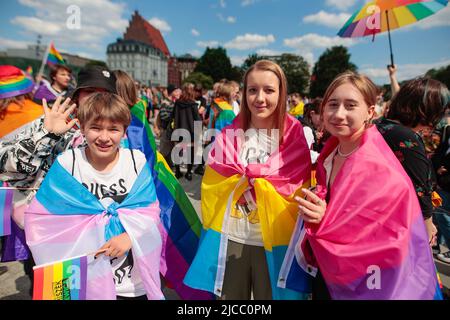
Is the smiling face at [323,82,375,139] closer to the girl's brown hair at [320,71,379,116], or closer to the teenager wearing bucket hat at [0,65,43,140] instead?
the girl's brown hair at [320,71,379,116]

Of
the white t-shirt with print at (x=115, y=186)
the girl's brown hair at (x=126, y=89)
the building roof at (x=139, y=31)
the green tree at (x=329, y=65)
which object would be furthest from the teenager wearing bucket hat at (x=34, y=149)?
the building roof at (x=139, y=31)

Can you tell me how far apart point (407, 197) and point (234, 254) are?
3.65ft

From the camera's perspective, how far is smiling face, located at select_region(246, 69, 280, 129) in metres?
1.88

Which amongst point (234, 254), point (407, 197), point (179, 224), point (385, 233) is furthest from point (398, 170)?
point (179, 224)

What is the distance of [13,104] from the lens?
7.57ft

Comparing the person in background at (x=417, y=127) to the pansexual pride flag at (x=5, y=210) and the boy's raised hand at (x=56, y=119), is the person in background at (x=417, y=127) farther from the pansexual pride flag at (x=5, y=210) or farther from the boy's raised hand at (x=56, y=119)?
the pansexual pride flag at (x=5, y=210)

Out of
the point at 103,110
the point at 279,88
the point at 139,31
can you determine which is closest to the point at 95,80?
the point at 103,110

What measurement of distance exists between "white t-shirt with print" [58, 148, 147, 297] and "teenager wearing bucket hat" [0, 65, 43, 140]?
0.88 metres

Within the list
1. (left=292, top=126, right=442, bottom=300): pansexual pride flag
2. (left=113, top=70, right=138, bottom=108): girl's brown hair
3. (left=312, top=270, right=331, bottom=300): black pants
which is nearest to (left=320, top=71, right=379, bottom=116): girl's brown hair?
(left=292, top=126, right=442, bottom=300): pansexual pride flag

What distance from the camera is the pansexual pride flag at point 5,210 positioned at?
6.48 ft

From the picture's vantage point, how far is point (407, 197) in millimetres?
1389

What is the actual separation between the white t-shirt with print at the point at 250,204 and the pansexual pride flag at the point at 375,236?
18.3 inches

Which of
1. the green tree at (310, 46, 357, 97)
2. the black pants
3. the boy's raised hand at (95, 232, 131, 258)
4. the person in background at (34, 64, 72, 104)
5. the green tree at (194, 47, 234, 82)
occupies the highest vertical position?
the green tree at (194, 47, 234, 82)
